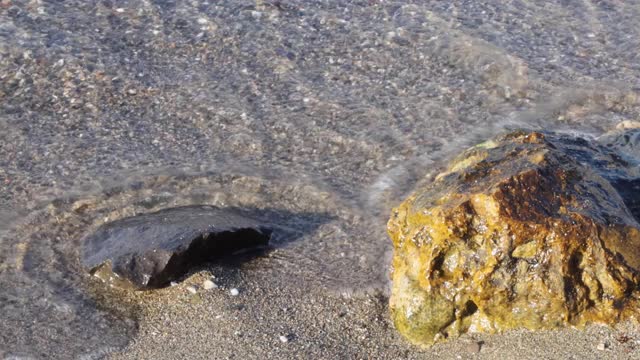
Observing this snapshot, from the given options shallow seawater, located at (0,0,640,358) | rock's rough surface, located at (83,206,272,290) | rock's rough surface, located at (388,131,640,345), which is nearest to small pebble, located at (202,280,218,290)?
rock's rough surface, located at (83,206,272,290)

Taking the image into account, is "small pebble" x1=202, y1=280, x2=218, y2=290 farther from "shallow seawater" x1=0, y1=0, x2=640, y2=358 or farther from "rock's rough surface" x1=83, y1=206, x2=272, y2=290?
"shallow seawater" x1=0, y1=0, x2=640, y2=358

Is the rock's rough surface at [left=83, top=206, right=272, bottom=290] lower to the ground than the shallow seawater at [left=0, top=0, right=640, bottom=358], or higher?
higher

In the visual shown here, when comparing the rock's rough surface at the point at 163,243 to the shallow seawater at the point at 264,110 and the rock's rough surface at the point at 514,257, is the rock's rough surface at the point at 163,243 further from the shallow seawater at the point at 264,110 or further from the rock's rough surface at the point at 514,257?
the rock's rough surface at the point at 514,257

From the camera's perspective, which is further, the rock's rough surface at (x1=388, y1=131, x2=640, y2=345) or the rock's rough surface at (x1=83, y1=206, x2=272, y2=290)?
the rock's rough surface at (x1=83, y1=206, x2=272, y2=290)

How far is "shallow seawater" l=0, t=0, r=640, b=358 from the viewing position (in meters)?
4.42

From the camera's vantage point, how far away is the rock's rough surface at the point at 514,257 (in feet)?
11.6

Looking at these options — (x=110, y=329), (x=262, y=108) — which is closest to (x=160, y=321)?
(x=110, y=329)

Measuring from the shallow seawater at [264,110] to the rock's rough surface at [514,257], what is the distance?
0.60 meters

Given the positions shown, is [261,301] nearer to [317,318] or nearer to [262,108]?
[317,318]

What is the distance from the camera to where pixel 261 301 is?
4078 millimetres

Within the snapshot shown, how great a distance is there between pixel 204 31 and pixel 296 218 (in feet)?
8.05

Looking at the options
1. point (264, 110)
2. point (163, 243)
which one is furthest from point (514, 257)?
point (264, 110)

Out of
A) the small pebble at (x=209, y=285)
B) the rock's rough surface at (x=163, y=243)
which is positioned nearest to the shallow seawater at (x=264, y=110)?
the rock's rough surface at (x=163, y=243)

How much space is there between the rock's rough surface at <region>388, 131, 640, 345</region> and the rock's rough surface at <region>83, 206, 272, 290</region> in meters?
0.99
